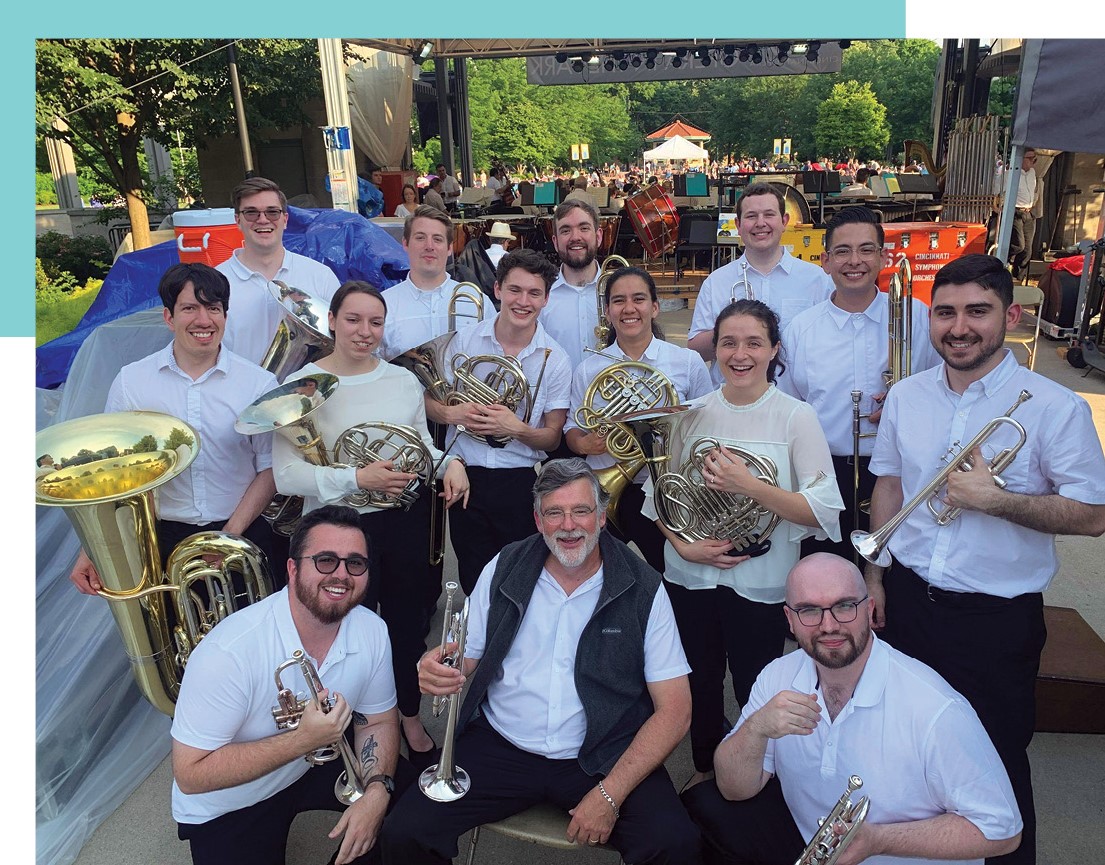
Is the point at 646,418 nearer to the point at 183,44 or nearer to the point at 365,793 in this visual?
the point at 365,793

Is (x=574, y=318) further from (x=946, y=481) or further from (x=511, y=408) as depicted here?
(x=946, y=481)

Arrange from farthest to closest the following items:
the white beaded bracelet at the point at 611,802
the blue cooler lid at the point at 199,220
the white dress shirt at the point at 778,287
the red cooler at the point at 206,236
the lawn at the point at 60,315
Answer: the lawn at the point at 60,315 → the blue cooler lid at the point at 199,220 → the red cooler at the point at 206,236 → the white dress shirt at the point at 778,287 → the white beaded bracelet at the point at 611,802

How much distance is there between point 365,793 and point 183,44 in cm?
1317

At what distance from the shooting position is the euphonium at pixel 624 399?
10.3 feet

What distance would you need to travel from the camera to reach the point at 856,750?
7.20 feet

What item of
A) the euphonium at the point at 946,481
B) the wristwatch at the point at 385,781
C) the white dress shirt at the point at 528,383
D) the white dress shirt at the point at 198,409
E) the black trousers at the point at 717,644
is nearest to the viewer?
the euphonium at the point at 946,481

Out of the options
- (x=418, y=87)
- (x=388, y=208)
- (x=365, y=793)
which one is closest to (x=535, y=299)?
(x=365, y=793)

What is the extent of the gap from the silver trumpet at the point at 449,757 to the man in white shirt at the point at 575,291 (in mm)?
1957

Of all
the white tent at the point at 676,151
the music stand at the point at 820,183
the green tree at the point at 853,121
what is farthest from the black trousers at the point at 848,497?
the green tree at the point at 853,121

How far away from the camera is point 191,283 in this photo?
3139 millimetres

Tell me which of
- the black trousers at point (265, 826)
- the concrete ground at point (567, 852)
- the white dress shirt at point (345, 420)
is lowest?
the concrete ground at point (567, 852)

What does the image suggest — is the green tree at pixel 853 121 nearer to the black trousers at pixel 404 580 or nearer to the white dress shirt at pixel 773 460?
the white dress shirt at pixel 773 460

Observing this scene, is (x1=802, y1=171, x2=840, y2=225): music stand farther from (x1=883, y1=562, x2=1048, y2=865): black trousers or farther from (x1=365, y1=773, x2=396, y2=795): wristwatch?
(x1=365, y1=773, x2=396, y2=795): wristwatch

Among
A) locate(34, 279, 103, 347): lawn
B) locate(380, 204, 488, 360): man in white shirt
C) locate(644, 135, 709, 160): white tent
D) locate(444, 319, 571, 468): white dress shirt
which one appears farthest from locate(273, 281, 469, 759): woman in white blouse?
locate(644, 135, 709, 160): white tent
